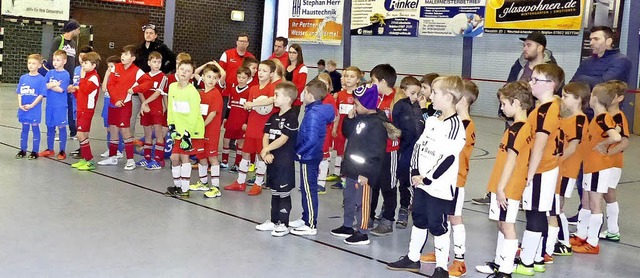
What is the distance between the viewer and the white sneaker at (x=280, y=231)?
5.60 m

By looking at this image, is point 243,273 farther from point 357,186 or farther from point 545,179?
point 545,179

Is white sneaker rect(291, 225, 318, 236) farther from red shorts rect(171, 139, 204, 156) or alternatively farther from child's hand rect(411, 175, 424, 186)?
red shorts rect(171, 139, 204, 156)

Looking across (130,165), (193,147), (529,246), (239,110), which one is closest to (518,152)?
(529,246)

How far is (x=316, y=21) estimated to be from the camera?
23.2 metres

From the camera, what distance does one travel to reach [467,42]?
1977 centimetres

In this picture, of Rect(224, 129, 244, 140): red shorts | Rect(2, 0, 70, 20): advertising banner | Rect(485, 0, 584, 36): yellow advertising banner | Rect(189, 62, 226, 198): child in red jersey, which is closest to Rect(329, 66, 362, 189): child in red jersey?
Rect(224, 129, 244, 140): red shorts

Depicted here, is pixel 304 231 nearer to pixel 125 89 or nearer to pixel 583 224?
pixel 583 224

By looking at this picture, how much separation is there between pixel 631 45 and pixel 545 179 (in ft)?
44.2

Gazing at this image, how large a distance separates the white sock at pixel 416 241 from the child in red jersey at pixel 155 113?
4.27 meters

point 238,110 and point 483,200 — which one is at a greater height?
Answer: point 238,110

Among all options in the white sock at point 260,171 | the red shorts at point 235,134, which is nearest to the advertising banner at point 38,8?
the red shorts at point 235,134

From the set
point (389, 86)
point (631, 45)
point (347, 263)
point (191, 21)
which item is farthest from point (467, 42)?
point (347, 263)

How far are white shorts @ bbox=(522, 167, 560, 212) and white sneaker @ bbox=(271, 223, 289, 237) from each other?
1.89 m

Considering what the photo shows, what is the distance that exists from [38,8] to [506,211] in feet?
60.7
